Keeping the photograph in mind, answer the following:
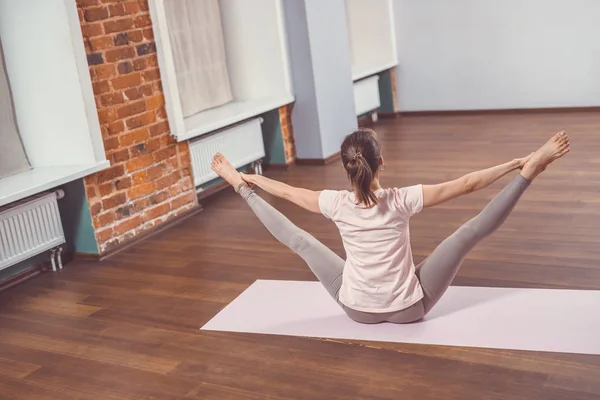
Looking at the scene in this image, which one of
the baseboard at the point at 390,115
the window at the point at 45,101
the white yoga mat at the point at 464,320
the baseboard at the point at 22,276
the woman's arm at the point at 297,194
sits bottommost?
the white yoga mat at the point at 464,320

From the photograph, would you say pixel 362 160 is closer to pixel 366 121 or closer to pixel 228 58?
pixel 228 58

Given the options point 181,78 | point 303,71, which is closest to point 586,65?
point 303,71

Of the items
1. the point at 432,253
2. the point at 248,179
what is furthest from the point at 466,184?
the point at 248,179

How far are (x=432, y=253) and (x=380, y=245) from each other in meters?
0.21

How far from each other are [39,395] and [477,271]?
1.83 metres

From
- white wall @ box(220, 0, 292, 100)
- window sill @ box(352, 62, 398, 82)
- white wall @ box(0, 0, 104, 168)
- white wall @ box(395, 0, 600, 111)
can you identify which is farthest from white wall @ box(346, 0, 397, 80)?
white wall @ box(0, 0, 104, 168)

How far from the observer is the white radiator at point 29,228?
12.3ft

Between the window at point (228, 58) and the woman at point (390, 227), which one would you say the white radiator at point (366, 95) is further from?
the woman at point (390, 227)

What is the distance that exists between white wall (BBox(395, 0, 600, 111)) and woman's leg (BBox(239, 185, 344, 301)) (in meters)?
4.37

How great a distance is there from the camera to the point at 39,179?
386cm

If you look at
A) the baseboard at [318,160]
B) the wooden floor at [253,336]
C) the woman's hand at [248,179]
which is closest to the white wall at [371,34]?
the baseboard at [318,160]

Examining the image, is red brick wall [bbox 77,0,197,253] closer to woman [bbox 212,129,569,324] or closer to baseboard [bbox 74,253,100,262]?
baseboard [bbox 74,253,100,262]

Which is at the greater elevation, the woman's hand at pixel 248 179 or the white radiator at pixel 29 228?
the woman's hand at pixel 248 179

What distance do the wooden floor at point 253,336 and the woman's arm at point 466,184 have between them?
0.52m
